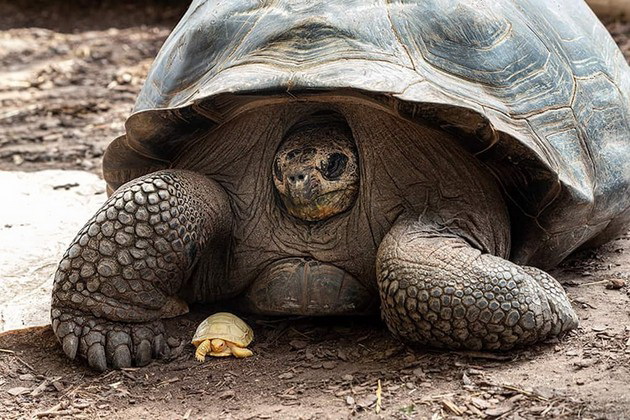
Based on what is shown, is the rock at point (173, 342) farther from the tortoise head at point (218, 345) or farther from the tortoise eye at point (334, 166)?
the tortoise eye at point (334, 166)

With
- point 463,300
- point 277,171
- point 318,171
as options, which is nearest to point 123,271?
point 277,171

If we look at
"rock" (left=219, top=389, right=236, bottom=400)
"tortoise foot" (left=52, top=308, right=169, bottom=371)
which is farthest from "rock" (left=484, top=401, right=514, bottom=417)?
"tortoise foot" (left=52, top=308, right=169, bottom=371)

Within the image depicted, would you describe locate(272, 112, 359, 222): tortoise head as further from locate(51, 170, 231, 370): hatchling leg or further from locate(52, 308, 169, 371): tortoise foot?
locate(52, 308, 169, 371): tortoise foot

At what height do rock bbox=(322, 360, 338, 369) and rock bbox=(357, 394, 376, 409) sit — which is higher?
rock bbox=(357, 394, 376, 409)

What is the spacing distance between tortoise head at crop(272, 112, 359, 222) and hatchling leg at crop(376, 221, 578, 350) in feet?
1.16

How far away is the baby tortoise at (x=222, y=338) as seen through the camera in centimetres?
350

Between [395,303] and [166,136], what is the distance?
1175 mm

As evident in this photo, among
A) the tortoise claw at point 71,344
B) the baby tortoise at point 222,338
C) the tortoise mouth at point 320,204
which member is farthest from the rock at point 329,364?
the tortoise claw at point 71,344

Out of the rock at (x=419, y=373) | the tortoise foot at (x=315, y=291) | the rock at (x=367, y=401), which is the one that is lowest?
the rock at (x=367, y=401)

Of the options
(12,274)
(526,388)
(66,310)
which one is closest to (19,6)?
(12,274)

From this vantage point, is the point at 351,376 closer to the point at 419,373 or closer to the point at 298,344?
the point at 419,373

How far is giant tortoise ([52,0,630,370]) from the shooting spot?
10.7 ft

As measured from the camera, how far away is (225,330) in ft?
11.7

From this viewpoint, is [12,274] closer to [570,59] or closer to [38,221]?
[38,221]
